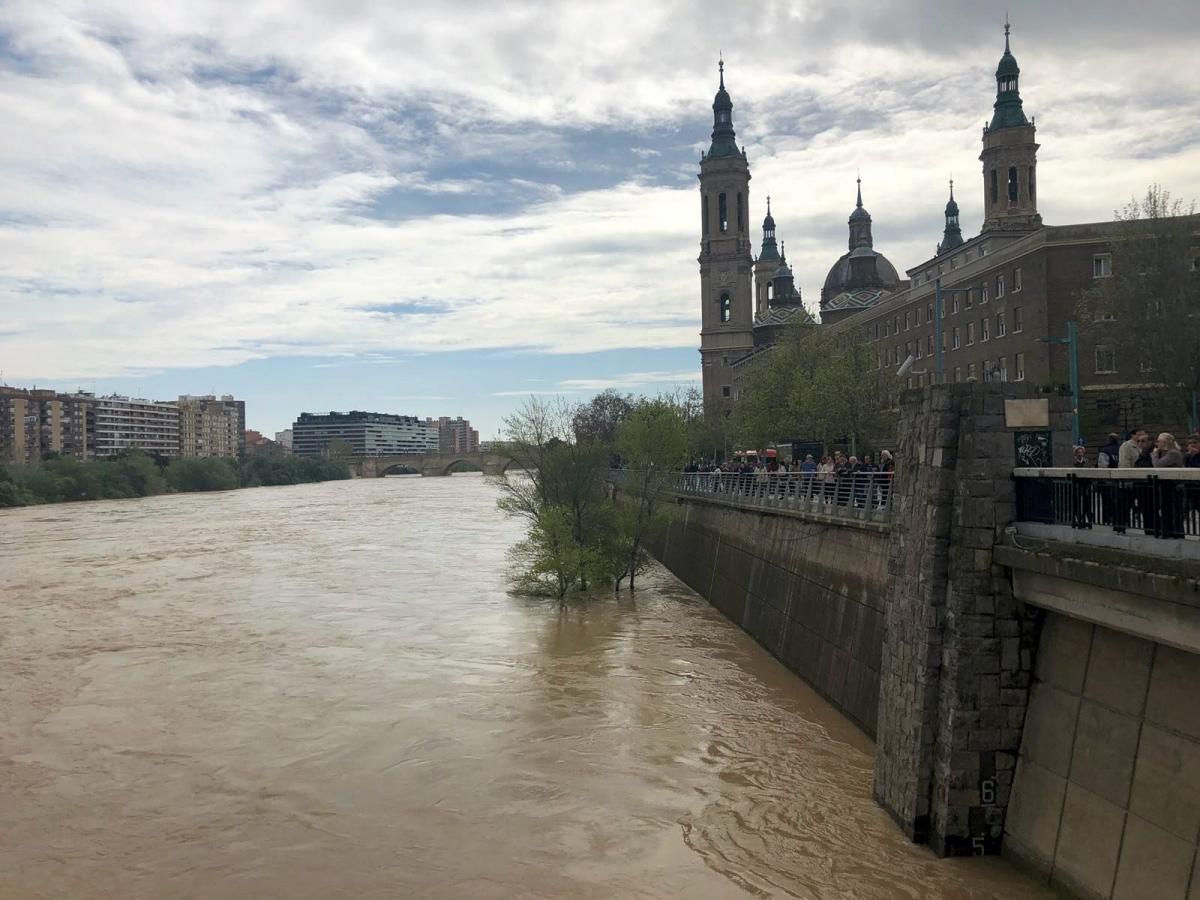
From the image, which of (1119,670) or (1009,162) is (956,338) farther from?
(1119,670)

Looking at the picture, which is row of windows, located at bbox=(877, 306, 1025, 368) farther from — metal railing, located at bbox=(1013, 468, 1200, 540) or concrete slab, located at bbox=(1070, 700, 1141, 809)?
concrete slab, located at bbox=(1070, 700, 1141, 809)

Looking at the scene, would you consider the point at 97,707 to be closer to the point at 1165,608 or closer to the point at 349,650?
the point at 349,650

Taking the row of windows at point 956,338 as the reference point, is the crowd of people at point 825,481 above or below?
below

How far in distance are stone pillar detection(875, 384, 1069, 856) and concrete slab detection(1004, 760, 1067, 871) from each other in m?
0.17

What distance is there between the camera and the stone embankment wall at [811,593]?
16625 millimetres

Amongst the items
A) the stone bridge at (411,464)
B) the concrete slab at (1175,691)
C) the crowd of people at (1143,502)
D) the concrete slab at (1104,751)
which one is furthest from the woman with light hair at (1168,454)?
the stone bridge at (411,464)

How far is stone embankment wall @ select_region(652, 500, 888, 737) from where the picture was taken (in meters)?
16.6

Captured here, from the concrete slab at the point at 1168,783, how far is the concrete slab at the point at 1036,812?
3.95ft

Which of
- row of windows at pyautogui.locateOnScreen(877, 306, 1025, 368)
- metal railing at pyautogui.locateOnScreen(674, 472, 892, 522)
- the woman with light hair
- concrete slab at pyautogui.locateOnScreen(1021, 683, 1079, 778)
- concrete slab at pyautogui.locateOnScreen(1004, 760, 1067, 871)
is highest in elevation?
row of windows at pyautogui.locateOnScreen(877, 306, 1025, 368)

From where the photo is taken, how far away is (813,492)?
24.4 meters

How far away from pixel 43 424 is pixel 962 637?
187 meters

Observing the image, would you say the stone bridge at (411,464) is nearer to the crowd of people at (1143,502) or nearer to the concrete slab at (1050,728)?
the concrete slab at (1050,728)

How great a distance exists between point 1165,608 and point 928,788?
13.1 ft

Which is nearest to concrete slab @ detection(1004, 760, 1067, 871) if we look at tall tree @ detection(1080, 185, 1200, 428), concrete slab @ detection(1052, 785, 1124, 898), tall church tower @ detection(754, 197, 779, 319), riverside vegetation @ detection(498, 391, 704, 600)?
concrete slab @ detection(1052, 785, 1124, 898)
